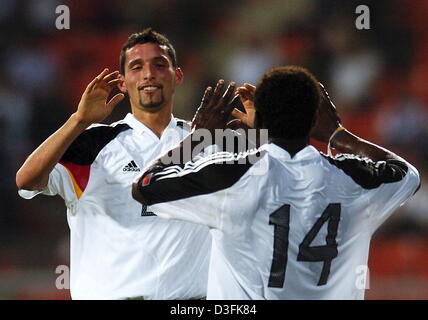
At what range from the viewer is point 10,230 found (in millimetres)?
7500

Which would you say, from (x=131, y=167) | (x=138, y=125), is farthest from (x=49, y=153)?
(x=138, y=125)

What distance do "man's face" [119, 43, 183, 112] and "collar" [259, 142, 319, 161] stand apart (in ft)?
4.00

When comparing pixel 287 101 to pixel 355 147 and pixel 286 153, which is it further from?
pixel 355 147

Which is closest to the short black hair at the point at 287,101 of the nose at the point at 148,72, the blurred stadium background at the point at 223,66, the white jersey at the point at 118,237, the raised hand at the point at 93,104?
the raised hand at the point at 93,104

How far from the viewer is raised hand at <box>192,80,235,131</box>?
2.93m

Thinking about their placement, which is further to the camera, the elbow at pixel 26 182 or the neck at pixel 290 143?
the elbow at pixel 26 182

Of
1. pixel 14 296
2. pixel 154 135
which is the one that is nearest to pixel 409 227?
pixel 14 296

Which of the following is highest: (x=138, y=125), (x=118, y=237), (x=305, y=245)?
(x=138, y=125)

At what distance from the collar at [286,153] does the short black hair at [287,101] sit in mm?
56

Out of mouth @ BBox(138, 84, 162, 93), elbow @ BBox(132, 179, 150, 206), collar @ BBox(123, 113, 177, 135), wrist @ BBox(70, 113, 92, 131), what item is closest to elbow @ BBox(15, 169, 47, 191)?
wrist @ BBox(70, 113, 92, 131)

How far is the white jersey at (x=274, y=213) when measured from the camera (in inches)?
109

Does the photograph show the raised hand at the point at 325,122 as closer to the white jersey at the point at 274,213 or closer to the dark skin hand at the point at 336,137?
the dark skin hand at the point at 336,137

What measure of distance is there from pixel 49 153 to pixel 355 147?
1349 millimetres

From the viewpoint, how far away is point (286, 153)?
111 inches
